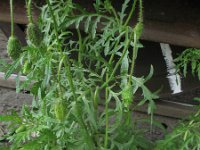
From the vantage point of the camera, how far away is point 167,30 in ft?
5.53

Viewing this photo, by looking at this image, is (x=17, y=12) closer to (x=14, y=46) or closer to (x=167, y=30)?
(x=14, y=46)

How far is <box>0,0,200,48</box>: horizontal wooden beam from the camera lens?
5.35ft

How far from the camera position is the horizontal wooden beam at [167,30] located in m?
1.63

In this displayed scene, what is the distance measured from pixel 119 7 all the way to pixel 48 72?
0.43m

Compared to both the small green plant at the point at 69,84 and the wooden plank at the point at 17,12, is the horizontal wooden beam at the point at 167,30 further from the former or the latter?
the small green plant at the point at 69,84

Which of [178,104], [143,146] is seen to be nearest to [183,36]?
[143,146]

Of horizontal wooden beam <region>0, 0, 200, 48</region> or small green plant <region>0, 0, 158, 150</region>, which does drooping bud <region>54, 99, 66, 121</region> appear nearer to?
small green plant <region>0, 0, 158, 150</region>

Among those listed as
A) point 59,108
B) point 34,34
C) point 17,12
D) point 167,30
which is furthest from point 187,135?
point 17,12

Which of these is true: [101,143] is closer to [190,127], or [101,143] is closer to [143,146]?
[143,146]

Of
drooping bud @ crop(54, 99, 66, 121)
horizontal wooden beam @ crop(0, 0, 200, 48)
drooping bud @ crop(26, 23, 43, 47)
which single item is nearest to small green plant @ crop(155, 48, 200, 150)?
horizontal wooden beam @ crop(0, 0, 200, 48)

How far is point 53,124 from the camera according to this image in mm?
1629

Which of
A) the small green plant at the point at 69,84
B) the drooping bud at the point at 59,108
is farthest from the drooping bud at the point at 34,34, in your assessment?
the drooping bud at the point at 59,108

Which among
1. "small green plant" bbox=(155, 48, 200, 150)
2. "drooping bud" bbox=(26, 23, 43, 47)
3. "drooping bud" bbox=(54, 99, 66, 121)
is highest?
"drooping bud" bbox=(26, 23, 43, 47)

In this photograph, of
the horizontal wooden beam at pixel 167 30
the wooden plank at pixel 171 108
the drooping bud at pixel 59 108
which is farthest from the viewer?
the wooden plank at pixel 171 108
